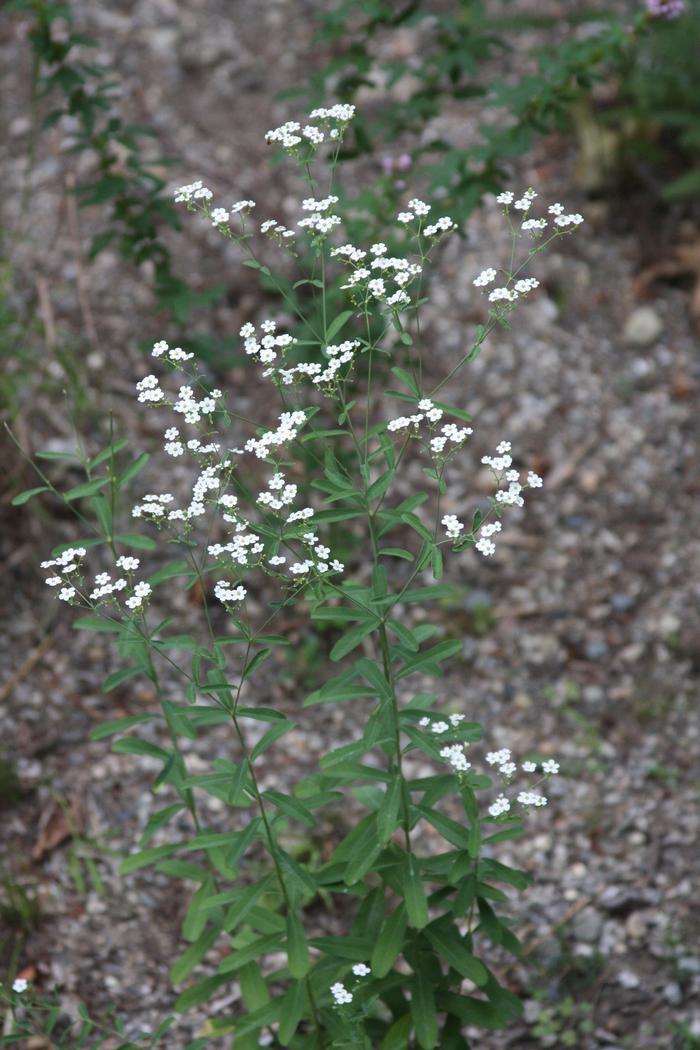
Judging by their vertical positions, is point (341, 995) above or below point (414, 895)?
below

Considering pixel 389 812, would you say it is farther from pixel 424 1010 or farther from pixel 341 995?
pixel 424 1010

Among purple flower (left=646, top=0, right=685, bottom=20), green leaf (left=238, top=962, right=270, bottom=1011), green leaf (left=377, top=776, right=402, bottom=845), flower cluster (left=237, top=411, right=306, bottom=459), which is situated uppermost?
purple flower (left=646, top=0, right=685, bottom=20)

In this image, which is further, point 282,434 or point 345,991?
point 345,991

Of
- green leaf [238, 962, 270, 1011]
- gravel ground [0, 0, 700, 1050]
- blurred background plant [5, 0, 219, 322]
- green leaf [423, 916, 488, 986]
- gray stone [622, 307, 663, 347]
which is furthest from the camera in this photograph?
gray stone [622, 307, 663, 347]

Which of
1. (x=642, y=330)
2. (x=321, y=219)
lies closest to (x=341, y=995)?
(x=321, y=219)

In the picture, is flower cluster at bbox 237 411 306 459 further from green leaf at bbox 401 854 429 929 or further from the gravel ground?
the gravel ground

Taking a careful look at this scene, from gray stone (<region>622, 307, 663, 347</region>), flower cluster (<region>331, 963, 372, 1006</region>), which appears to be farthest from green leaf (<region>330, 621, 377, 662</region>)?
gray stone (<region>622, 307, 663, 347</region>)

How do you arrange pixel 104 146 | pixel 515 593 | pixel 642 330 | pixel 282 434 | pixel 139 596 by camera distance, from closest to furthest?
pixel 282 434, pixel 139 596, pixel 104 146, pixel 515 593, pixel 642 330
